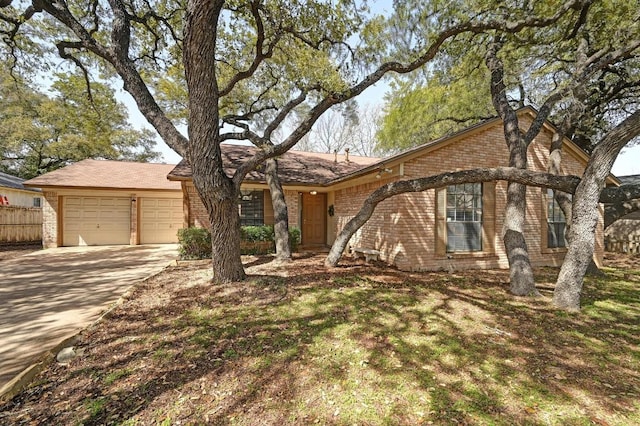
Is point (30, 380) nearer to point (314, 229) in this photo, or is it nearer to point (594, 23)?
point (314, 229)

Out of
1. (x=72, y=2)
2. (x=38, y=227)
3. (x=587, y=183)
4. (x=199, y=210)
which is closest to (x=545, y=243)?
(x=587, y=183)

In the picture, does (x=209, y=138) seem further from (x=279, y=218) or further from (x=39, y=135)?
(x=39, y=135)

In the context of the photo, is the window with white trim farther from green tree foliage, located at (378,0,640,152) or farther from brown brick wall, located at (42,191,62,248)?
brown brick wall, located at (42,191,62,248)

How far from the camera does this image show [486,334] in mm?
4016

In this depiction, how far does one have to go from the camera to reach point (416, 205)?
26.0 ft

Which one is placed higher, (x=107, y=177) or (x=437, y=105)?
(x=437, y=105)

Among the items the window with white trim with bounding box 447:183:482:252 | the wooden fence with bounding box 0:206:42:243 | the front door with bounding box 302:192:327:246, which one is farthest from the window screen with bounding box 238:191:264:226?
the wooden fence with bounding box 0:206:42:243

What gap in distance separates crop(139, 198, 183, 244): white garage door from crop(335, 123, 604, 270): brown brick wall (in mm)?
9491

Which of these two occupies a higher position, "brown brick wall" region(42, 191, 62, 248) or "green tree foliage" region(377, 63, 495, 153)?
"green tree foliage" region(377, 63, 495, 153)

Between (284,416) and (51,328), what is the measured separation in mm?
4022

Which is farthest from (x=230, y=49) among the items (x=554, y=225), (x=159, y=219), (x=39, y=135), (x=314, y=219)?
(x=39, y=135)

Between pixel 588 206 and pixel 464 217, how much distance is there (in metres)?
3.65

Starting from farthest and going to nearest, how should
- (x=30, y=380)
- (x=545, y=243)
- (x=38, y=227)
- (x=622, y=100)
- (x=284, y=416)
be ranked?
(x=38, y=227)
(x=622, y=100)
(x=545, y=243)
(x=30, y=380)
(x=284, y=416)

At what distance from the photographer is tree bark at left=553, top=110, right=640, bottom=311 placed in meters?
4.71
